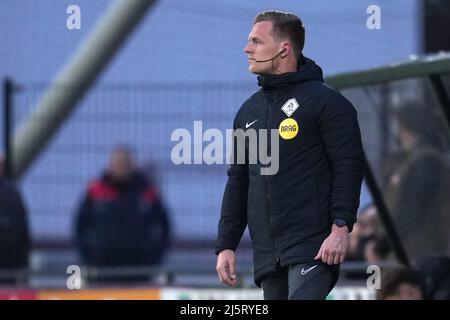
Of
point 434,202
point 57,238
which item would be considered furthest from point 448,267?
point 57,238

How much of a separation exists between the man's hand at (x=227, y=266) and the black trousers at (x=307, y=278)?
171mm

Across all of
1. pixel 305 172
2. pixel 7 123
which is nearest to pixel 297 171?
pixel 305 172

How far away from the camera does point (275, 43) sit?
6.24m

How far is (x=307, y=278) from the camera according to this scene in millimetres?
6113

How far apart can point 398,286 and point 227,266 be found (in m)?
2.26

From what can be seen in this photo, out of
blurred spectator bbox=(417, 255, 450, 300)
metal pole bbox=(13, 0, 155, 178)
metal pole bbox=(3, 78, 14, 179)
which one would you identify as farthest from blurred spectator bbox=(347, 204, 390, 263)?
metal pole bbox=(3, 78, 14, 179)

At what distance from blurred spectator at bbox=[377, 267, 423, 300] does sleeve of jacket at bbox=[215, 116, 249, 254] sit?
2077mm

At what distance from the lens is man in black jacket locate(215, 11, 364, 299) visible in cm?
609

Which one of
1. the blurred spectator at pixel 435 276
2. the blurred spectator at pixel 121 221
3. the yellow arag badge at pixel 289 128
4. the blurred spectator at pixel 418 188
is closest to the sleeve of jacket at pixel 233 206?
the yellow arag badge at pixel 289 128

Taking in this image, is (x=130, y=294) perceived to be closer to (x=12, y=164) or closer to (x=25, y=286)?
(x=25, y=286)

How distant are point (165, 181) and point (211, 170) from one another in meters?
0.55

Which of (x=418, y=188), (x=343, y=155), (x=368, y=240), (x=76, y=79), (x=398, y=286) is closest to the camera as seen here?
(x=343, y=155)

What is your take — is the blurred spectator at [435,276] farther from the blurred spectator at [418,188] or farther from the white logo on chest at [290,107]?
the white logo on chest at [290,107]

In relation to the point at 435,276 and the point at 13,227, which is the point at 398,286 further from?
the point at 13,227
